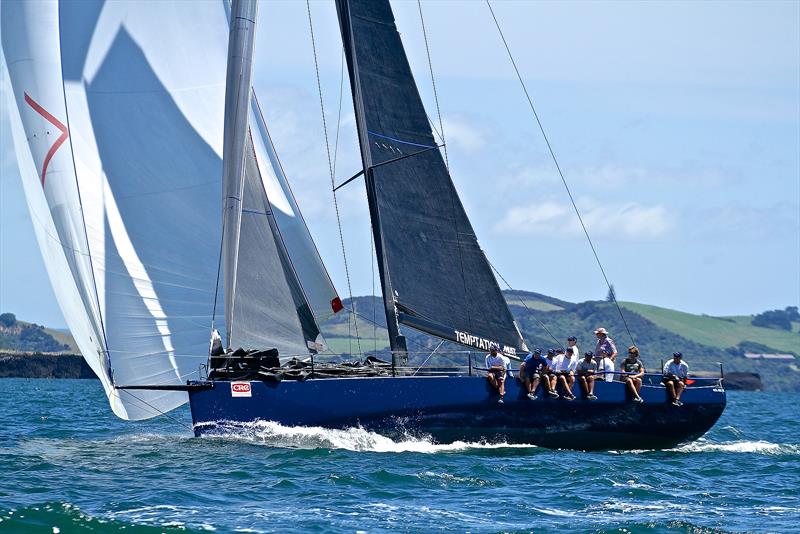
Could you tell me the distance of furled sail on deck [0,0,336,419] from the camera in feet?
68.6

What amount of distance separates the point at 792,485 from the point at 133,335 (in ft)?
34.1

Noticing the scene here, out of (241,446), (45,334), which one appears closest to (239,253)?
(241,446)

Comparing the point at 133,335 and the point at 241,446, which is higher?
the point at 133,335

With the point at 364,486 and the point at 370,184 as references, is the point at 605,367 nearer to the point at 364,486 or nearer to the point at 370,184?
the point at 370,184

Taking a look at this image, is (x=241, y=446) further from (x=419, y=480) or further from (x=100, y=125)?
(x=100, y=125)

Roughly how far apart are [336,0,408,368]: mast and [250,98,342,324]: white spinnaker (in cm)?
173

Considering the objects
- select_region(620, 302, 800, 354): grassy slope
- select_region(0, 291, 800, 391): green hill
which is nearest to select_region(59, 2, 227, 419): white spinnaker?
select_region(0, 291, 800, 391): green hill

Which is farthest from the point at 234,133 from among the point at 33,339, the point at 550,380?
the point at 33,339

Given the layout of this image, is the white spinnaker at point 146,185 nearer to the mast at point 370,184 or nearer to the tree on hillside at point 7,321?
the mast at point 370,184

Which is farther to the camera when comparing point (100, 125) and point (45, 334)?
point (45, 334)

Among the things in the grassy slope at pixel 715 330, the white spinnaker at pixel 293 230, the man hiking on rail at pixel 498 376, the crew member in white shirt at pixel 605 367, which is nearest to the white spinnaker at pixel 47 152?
the white spinnaker at pixel 293 230

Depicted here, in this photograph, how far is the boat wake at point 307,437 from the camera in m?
21.0

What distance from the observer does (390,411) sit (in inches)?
833

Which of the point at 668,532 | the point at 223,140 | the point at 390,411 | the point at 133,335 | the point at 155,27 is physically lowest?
the point at 668,532
